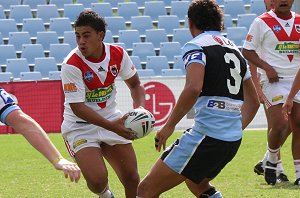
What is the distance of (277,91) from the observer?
32.2ft

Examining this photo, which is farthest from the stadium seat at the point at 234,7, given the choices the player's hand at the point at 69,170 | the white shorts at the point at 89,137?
the player's hand at the point at 69,170

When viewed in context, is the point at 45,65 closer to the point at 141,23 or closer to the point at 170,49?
the point at 141,23

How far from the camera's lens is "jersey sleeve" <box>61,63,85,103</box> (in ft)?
24.6

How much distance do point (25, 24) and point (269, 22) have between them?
14.8 meters

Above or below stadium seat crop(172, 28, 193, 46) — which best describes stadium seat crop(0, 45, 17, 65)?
below

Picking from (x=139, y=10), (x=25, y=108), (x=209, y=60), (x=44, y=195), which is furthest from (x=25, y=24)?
(x=209, y=60)

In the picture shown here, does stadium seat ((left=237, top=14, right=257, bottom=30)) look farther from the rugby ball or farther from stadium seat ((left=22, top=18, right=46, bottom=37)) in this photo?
the rugby ball

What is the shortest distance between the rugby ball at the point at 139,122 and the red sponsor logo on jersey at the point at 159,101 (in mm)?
11177

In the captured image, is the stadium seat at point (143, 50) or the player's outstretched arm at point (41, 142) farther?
the stadium seat at point (143, 50)

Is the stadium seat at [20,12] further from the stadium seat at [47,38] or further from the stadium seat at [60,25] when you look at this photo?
the stadium seat at [47,38]

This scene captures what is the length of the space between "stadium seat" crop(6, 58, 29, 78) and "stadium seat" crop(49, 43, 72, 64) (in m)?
0.88

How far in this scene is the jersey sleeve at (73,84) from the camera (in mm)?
7484

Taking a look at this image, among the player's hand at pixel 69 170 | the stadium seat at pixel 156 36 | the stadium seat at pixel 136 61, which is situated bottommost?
the stadium seat at pixel 136 61

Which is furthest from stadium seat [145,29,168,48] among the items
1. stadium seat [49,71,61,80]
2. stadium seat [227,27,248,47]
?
stadium seat [49,71,61,80]
